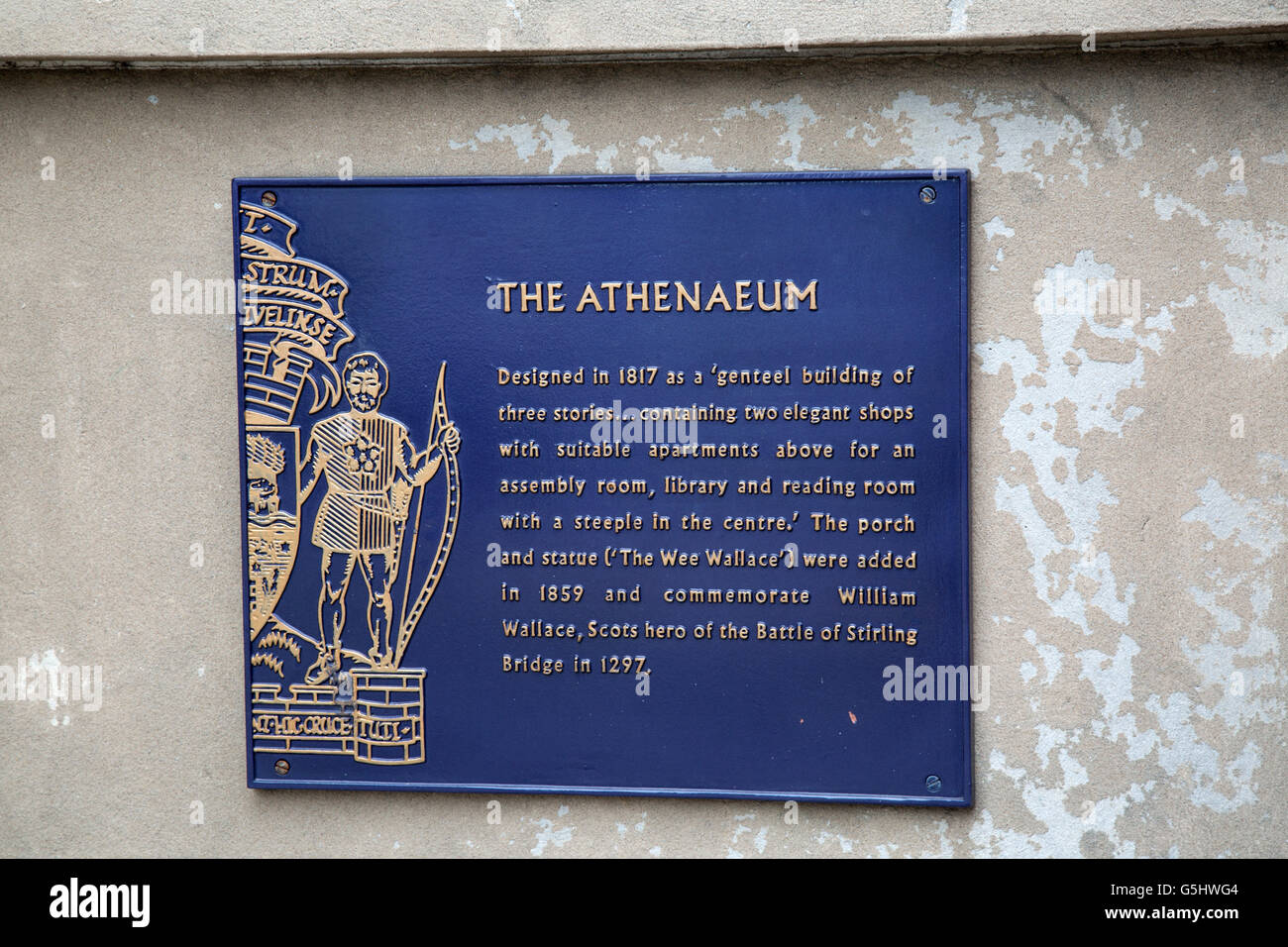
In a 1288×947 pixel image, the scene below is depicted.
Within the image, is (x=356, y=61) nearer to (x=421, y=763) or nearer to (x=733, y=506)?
(x=733, y=506)

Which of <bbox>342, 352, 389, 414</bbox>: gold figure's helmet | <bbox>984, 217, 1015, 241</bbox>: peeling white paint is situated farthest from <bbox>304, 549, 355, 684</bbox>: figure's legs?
<bbox>984, 217, 1015, 241</bbox>: peeling white paint

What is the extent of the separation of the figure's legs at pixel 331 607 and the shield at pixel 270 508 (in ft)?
0.46

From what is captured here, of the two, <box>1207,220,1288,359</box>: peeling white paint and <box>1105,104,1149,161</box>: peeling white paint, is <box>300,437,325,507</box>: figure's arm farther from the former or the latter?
<box>1207,220,1288,359</box>: peeling white paint

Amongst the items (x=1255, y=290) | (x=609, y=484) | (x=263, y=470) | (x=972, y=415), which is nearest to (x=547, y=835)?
(x=609, y=484)

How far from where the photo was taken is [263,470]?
348cm

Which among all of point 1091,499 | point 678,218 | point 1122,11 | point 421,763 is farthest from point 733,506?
point 1122,11

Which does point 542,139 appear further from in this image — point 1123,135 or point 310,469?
point 1123,135

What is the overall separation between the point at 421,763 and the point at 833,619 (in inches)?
63.6

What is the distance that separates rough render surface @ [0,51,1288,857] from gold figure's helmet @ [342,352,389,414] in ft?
1.71

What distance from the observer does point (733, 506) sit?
338 centimetres

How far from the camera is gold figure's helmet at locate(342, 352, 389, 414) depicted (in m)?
3.45

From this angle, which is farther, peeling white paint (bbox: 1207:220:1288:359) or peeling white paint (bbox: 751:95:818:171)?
peeling white paint (bbox: 751:95:818:171)

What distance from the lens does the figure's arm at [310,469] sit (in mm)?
3480

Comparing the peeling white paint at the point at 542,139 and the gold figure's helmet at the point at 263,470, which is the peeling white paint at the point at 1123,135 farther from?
the gold figure's helmet at the point at 263,470
